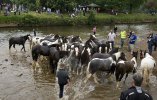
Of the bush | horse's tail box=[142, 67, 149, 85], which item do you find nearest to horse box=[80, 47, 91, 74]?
horse's tail box=[142, 67, 149, 85]

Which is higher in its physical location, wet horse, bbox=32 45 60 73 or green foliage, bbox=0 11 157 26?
green foliage, bbox=0 11 157 26

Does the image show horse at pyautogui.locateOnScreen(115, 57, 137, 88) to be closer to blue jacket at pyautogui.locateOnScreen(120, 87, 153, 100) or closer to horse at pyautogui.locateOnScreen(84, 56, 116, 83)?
horse at pyautogui.locateOnScreen(84, 56, 116, 83)

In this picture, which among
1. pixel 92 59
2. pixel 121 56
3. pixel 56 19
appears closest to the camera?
pixel 92 59

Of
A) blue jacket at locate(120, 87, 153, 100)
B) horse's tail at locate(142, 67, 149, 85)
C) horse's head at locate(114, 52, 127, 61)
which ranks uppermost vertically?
blue jacket at locate(120, 87, 153, 100)

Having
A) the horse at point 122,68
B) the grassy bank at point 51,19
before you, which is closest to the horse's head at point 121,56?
the horse at point 122,68

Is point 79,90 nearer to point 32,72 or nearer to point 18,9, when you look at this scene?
point 32,72

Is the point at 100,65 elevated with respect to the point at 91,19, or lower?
lower

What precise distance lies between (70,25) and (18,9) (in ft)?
27.2

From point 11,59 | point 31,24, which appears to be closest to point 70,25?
point 31,24

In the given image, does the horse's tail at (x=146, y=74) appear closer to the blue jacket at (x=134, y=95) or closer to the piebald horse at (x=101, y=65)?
the piebald horse at (x=101, y=65)

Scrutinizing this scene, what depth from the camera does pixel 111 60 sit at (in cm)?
1506

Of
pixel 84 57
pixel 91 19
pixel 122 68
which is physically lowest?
pixel 122 68

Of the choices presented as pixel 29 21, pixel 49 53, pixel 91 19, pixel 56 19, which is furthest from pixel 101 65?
pixel 91 19

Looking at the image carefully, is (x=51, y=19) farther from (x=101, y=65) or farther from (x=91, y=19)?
(x=101, y=65)
